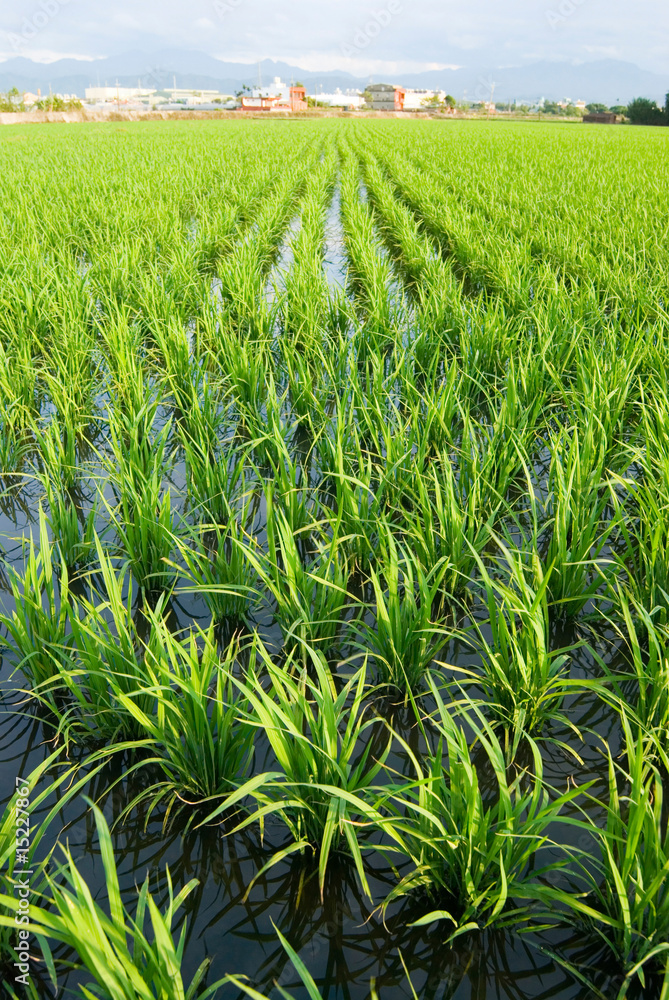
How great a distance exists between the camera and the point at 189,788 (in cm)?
137

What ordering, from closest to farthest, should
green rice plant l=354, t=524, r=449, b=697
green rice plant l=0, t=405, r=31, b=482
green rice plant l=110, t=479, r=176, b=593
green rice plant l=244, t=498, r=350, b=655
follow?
1. green rice plant l=354, t=524, r=449, b=697
2. green rice plant l=244, t=498, r=350, b=655
3. green rice plant l=110, t=479, r=176, b=593
4. green rice plant l=0, t=405, r=31, b=482

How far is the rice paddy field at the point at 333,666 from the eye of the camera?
3.67 ft

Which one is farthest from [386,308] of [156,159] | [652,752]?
[156,159]

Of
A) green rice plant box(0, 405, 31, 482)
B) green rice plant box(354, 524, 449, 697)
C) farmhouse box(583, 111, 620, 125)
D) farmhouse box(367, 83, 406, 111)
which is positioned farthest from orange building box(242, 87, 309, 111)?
green rice plant box(354, 524, 449, 697)

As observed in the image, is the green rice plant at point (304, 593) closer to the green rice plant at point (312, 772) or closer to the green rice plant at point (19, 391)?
the green rice plant at point (312, 772)

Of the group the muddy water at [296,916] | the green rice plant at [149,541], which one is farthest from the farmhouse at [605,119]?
the muddy water at [296,916]

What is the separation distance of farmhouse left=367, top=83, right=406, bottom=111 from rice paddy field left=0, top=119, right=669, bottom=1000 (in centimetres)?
7427

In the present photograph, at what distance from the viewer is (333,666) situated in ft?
5.82

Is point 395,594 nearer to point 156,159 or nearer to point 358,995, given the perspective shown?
point 358,995

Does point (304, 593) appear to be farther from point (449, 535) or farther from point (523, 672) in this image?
point (523, 672)

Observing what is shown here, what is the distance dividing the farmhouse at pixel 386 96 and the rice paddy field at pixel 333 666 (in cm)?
7427

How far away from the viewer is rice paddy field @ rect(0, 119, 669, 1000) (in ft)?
3.67

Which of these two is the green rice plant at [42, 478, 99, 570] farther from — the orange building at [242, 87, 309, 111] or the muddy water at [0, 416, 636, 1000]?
the orange building at [242, 87, 309, 111]

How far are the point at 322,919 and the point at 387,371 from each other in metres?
2.84
